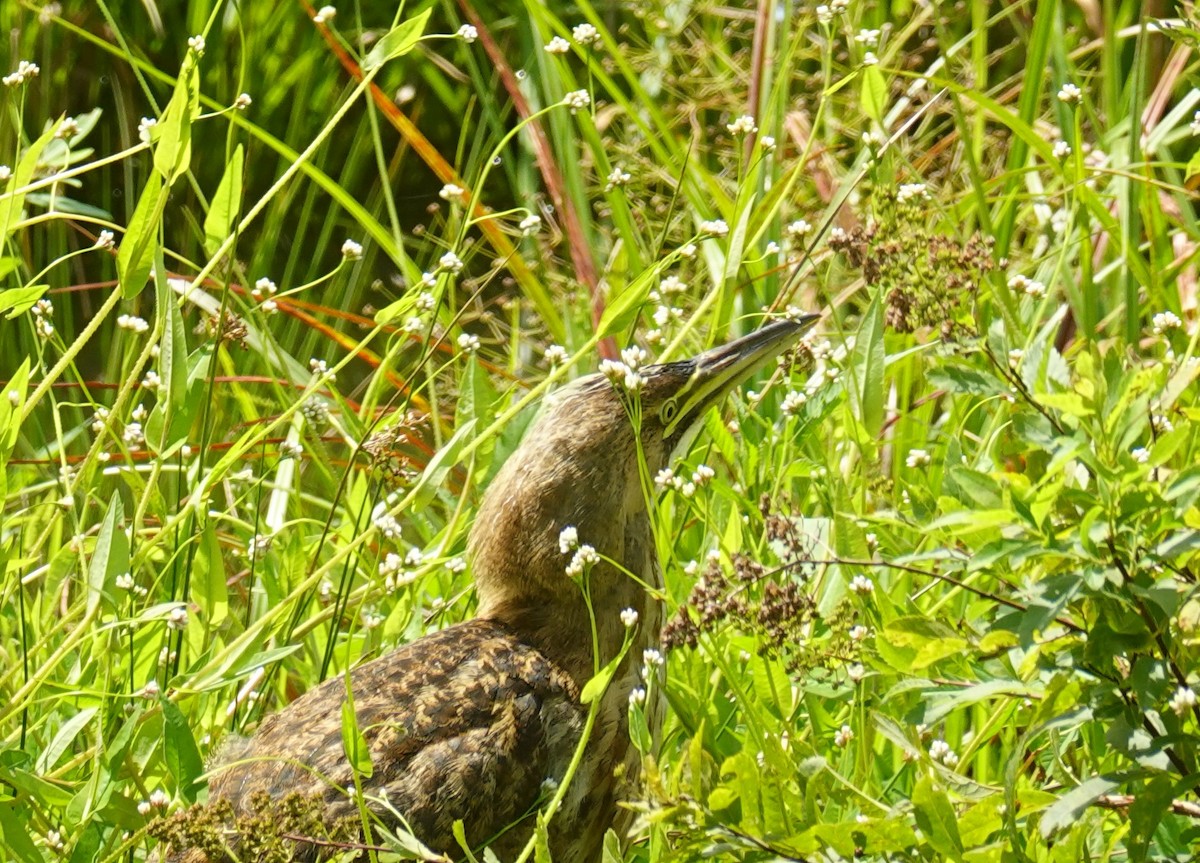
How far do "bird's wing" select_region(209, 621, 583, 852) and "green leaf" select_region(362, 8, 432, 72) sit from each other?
0.84 metres

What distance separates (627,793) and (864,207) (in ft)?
5.49

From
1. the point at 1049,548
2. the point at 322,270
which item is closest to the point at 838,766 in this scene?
the point at 1049,548

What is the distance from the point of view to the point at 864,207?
3828 millimetres

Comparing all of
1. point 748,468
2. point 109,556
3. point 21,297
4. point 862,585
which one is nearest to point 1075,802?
point 862,585

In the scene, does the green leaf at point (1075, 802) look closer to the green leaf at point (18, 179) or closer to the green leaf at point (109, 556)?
the green leaf at point (109, 556)

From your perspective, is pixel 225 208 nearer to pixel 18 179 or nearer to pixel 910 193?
pixel 18 179

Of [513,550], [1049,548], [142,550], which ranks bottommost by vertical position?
[513,550]

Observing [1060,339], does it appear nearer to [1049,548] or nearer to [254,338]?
[254,338]

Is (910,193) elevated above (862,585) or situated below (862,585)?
above

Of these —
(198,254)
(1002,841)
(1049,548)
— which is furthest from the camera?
(198,254)

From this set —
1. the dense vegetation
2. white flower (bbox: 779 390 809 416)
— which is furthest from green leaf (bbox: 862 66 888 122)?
white flower (bbox: 779 390 809 416)

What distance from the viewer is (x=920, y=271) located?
2.04 m

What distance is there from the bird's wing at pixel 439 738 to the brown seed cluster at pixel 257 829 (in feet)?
1.05

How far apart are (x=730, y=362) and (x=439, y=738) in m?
0.84
